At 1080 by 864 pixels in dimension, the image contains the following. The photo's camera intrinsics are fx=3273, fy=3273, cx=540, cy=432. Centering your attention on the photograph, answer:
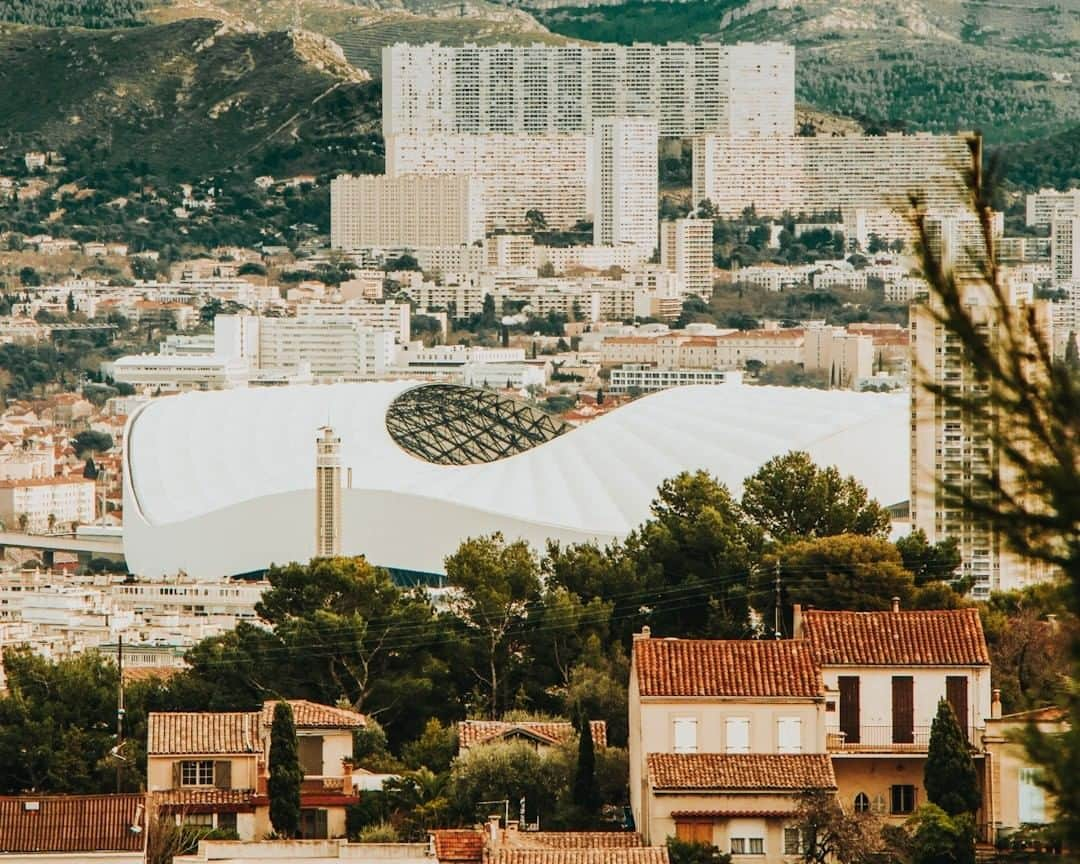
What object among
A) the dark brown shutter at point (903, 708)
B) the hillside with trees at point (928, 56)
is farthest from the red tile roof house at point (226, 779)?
the hillside with trees at point (928, 56)

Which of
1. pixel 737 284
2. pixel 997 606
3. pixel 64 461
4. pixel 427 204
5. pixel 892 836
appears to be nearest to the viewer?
pixel 892 836

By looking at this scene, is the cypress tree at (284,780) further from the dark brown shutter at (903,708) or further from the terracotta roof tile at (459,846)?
the dark brown shutter at (903,708)

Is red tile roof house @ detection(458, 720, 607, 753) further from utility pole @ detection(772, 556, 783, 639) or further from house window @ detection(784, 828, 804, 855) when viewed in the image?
house window @ detection(784, 828, 804, 855)

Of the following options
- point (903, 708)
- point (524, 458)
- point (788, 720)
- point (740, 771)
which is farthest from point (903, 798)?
point (524, 458)

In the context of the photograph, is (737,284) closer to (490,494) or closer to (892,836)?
(490,494)

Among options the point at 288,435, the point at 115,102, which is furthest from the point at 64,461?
the point at 115,102
